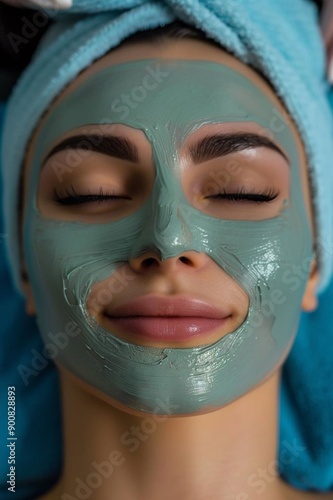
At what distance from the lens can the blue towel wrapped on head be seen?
0.96 meters

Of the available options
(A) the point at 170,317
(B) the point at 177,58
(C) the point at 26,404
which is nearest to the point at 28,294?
(C) the point at 26,404

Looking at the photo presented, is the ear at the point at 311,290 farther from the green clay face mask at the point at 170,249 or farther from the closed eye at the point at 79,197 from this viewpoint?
the closed eye at the point at 79,197

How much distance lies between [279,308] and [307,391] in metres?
0.42

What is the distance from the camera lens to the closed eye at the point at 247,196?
0.90 m

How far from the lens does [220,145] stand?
0.89m

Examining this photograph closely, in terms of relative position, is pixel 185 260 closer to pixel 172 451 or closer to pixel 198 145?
pixel 198 145

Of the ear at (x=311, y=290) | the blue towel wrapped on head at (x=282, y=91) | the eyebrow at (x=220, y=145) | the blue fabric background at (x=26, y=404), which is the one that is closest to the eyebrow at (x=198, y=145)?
the eyebrow at (x=220, y=145)

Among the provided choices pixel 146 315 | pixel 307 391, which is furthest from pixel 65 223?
pixel 307 391

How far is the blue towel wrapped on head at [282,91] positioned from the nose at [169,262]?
13.6 inches

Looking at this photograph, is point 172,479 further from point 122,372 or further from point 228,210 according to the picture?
point 228,210

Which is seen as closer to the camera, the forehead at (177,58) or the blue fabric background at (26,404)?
the forehead at (177,58)

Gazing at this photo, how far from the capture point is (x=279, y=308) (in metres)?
0.88

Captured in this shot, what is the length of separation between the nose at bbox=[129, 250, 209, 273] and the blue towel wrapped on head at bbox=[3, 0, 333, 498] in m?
0.34

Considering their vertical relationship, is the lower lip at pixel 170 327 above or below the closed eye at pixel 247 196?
below
